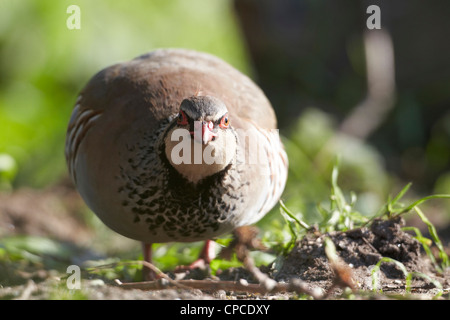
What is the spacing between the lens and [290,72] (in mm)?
11016

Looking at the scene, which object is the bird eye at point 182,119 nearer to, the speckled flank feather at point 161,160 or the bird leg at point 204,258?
the speckled flank feather at point 161,160

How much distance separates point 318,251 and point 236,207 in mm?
577

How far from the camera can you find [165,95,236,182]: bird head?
3494mm

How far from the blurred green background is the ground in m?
1.64

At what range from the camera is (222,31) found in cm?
998

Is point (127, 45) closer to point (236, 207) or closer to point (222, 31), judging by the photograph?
point (222, 31)

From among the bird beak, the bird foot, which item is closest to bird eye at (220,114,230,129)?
the bird beak

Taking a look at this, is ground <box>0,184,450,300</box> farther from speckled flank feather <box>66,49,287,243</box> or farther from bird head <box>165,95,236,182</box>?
bird head <box>165,95,236,182</box>

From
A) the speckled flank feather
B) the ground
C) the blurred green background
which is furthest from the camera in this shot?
the blurred green background

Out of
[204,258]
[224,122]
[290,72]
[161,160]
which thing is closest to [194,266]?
[204,258]

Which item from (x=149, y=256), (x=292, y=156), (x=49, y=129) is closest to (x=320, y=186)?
(x=292, y=156)

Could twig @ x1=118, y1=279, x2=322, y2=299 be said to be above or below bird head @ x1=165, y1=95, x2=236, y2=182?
below
